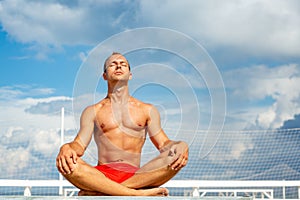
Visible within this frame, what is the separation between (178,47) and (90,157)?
1.19 meters

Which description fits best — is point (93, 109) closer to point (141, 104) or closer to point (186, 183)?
point (141, 104)

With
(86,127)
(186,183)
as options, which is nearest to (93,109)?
(86,127)

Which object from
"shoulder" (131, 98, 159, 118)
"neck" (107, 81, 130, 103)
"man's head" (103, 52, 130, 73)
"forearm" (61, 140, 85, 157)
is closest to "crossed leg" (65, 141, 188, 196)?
"forearm" (61, 140, 85, 157)

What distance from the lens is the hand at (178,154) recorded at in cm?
360

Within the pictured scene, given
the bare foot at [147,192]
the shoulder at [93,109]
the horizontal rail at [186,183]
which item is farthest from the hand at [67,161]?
the horizontal rail at [186,183]

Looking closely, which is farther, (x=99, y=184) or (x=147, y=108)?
(x=147, y=108)

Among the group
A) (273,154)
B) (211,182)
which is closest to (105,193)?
(211,182)

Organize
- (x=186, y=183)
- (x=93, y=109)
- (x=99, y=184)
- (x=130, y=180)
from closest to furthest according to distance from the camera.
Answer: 1. (x=99, y=184)
2. (x=130, y=180)
3. (x=93, y=109)
4. (x=186, y=183)

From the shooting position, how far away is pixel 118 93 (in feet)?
13.1

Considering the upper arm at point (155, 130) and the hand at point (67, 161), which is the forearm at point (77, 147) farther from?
the upper arm at point (155, 130)

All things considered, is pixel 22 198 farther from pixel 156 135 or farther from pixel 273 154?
pixel 273 154

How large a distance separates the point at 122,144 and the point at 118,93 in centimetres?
41

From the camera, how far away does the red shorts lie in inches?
149

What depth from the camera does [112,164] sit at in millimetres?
3898
